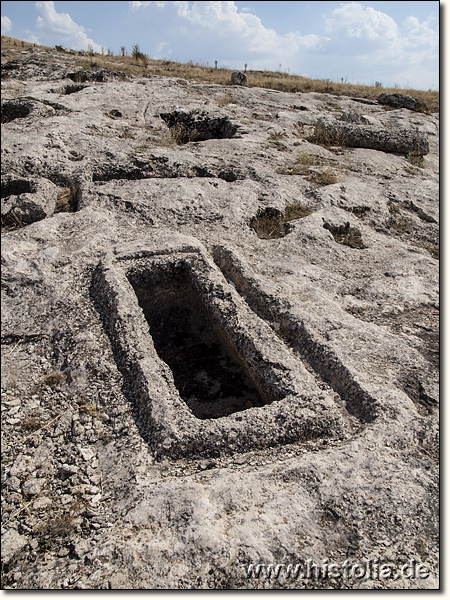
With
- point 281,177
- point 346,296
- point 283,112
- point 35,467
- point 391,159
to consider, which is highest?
point 283,112

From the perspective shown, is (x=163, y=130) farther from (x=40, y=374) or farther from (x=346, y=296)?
(x=40, y=374)

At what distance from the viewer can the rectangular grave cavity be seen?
3680 mm

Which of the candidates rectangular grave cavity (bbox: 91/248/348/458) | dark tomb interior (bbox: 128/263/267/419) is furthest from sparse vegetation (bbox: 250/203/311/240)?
dark tomb interior (bbox: 128/263/267/419)

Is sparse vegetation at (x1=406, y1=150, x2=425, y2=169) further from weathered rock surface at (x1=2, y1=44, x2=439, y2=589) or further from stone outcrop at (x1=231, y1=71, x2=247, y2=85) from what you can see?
stone outcrop at (x1=231, y1=71, x2=247, y2=85)

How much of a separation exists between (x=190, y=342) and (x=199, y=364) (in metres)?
0.40

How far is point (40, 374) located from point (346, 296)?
3.83 metres

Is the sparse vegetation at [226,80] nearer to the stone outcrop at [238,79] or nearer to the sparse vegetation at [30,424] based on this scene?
the stone outcrop at [238,79]

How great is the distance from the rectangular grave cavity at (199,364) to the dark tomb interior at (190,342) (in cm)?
1

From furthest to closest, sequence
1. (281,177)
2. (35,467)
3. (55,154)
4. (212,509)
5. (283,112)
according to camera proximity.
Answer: (283,112) → (281,177) → (55,154) → (35,467) → (212,509)

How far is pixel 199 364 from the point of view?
215 inches

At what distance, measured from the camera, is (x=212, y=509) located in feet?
10.1

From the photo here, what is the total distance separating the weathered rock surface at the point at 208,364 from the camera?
2.97 meters

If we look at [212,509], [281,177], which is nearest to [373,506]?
[212,509]

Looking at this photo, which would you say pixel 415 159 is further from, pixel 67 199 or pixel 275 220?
pixel 67 199
